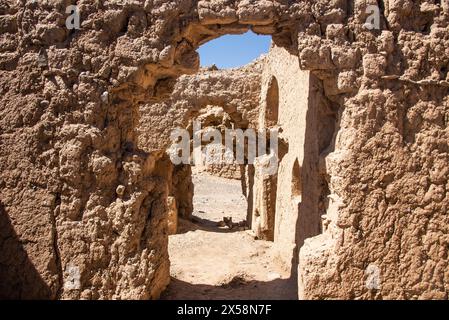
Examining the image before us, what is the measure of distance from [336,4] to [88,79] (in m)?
2.69

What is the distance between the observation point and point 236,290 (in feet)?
21.7

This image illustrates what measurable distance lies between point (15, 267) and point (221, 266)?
4121 millimetres

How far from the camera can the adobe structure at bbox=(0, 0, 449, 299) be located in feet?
14.8

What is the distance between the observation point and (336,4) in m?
4.52

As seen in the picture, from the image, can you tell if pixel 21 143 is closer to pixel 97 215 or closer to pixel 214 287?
pixel 97 215

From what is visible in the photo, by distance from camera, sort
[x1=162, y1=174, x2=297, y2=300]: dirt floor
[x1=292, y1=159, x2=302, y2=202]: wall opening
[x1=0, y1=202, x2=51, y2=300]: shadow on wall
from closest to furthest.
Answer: [x1=0, y1=202, x2=51, y2=300]: shadow on wall < [x1=162, y1=174, x2=297, y2=300]: dirt floor < [x1=292, y1=159, x2=302, y2=202]: wall opening

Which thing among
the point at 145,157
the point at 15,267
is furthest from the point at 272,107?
the point at 15,267

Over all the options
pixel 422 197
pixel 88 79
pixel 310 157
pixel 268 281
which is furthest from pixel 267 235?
pixel 88 79

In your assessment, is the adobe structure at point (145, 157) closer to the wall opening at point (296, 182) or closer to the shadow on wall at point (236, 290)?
the shadow on wall at point (236, 290)

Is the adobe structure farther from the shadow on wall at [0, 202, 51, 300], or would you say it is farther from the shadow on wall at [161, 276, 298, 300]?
the shadow on wall at [161, 276, 298, 300]

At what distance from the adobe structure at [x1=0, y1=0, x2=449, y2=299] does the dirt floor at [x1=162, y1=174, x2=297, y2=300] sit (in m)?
1.62

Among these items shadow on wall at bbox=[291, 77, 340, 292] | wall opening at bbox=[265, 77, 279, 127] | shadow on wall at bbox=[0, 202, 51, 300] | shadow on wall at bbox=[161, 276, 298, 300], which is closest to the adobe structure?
shadow on wall at bbox=[0, 202, 51, 300]

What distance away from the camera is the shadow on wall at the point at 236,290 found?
610cm

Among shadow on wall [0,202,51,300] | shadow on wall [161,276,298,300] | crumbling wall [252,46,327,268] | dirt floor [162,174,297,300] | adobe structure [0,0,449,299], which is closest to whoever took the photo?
adobe structure [0,0,449,299]
